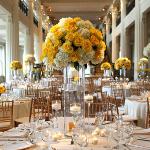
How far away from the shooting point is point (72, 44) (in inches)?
140

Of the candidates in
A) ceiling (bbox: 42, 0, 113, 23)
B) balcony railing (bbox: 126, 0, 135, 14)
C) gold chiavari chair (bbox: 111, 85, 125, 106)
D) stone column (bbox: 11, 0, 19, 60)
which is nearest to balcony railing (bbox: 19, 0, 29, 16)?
stone column (bbox: 11, 0, 19, 60)

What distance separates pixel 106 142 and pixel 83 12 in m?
31.6

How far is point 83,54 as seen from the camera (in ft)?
11.6

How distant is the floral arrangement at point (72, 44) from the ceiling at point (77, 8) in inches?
978

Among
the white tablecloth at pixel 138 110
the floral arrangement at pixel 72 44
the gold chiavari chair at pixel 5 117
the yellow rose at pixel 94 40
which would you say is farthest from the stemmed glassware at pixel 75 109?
the white tablecloth at pixel 138 110

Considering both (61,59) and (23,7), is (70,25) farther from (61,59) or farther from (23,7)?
(23,7)

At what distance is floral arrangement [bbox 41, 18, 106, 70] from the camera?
3.52m

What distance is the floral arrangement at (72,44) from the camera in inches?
139

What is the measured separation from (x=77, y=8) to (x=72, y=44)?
2904cm

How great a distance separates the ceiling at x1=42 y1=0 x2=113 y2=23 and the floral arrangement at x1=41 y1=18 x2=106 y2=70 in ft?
81.5

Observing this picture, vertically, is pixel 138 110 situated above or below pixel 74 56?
below

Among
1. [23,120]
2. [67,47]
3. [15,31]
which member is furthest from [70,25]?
[15,31]

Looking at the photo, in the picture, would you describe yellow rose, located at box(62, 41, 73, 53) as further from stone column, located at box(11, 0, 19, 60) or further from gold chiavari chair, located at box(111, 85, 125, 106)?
stone column, located at box(11, 0, 19, 60)

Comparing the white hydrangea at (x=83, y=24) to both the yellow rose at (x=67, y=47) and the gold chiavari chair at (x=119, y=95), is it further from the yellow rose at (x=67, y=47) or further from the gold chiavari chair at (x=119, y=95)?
the gold chiavari chair at (x=119, y=95)
